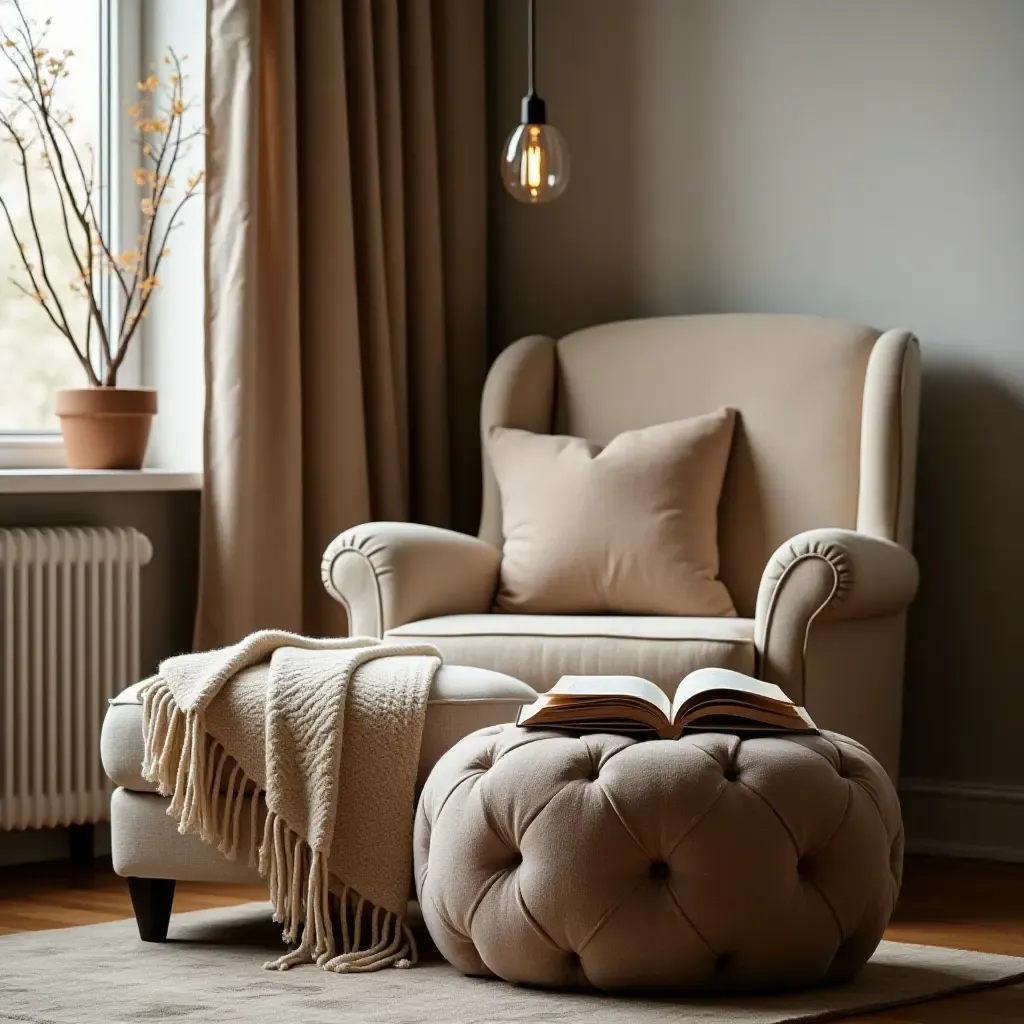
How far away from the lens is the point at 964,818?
357 centimetres

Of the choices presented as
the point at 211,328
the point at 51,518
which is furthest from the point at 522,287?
the point at 51,518

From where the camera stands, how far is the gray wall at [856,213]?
3539 mm

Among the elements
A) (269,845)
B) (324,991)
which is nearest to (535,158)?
(269,845)

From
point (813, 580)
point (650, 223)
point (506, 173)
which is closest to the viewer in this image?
point (813, 580)

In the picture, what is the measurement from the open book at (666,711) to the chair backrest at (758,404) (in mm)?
1097

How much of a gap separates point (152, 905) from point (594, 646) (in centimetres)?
87

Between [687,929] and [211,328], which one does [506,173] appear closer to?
[211,328]

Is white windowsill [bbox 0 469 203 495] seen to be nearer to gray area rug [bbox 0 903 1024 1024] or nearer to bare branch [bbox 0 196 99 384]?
bare branch [bbox 0 196 99 384]

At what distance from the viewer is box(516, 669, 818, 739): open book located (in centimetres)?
223

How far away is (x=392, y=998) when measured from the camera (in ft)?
7.05

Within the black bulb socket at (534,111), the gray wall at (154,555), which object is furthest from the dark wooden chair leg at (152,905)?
the black bulb socket at (534,111)

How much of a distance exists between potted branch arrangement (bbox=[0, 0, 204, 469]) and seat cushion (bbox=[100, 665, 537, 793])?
1126 millimetres

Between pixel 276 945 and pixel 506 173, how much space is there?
1492 millimetres

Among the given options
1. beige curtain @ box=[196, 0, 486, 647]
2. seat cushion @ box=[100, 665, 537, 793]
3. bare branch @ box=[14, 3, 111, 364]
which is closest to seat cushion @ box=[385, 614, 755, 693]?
seat cushion @ box=[100, 665, 537, 793]
